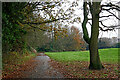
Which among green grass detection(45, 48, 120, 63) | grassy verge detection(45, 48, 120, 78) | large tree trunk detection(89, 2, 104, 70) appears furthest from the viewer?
green grass detection(45, 48, 120, 63)

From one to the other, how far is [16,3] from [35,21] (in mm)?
2412

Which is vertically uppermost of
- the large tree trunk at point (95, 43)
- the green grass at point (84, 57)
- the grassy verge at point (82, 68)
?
the large tree trunk at point (95, 43)

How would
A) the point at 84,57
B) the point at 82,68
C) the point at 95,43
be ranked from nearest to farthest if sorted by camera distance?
the point at 95,43 < the point at 82,68 < the point at 84,57

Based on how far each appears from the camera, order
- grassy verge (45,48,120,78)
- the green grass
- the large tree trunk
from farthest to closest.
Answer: the green grass < the large tree trunk < grassy verge (45,48,120,78)

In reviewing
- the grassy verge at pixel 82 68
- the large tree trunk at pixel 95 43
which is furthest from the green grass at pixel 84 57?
the large tree trunk at pixel 95 43

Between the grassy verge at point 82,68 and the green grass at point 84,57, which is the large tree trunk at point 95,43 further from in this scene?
the green grass at point 84,57

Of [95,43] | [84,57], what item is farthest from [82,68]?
[84,57]

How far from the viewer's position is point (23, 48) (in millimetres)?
14195

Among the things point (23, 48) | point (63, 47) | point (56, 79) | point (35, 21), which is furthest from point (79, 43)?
point (56, 79)

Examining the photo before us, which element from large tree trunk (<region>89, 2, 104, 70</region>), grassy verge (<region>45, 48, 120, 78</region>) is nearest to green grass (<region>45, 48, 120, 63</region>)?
grassy verge (<region>45, 48, 120, 78</region>)

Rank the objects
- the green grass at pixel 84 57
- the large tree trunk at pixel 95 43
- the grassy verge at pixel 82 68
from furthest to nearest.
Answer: the green grass at pixel 84 57 → the large tree trunk at pixel 95 43 → the grassy verge at pixel 82 68

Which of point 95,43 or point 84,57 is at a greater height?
point 95,43

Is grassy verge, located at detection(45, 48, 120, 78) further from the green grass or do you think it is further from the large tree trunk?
the green grass

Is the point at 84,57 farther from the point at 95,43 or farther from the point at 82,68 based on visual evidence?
the point at 95,43
